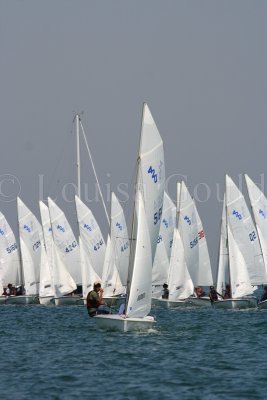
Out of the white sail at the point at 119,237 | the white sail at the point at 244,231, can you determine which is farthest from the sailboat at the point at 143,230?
the white sail at the point at 119,237

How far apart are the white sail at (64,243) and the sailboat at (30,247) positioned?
2.71 meters

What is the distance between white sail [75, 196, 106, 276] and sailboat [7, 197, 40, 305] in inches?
180

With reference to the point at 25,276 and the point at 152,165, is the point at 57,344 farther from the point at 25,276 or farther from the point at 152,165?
the point at 25,276

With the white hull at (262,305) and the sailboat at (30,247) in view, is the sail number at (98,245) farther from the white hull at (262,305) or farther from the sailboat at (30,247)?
the white hull at (262,305)

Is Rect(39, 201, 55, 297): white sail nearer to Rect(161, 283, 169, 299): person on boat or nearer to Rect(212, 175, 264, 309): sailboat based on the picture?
Rect(161, 283, 169, 299): person on boat

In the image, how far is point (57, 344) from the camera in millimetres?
33438

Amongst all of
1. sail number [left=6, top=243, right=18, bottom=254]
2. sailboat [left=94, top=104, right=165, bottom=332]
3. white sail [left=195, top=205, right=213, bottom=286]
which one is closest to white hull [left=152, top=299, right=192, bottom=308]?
white sail [left=195, top=205, right=213, bottom=286]

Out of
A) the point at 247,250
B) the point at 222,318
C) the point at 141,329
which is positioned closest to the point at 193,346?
the point at 141,329

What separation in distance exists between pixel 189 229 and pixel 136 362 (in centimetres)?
3222

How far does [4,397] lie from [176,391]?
3697mm

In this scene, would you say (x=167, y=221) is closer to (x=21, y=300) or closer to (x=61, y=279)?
(x=61, y=279)

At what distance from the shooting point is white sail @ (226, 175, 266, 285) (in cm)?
5434

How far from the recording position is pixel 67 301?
202ft

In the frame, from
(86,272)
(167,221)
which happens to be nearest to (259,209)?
(167,221)
